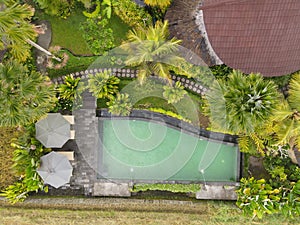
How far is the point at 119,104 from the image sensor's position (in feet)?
50.2

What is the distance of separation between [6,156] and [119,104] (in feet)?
18.6

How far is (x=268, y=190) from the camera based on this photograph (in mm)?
14539

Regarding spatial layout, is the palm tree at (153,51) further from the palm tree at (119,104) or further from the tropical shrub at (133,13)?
the palm tree at (119,104)

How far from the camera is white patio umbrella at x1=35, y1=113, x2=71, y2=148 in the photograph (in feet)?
48.4

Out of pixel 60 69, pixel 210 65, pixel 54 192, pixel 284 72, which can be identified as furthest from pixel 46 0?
pixel 284 72

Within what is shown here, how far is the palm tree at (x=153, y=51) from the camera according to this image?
13.6 m

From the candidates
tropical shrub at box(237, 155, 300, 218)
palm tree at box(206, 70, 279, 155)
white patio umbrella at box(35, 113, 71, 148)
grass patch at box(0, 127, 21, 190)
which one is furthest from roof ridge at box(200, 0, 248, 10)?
grass patch at box(0, 127, 21, 190)

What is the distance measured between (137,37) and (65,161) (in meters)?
6.11

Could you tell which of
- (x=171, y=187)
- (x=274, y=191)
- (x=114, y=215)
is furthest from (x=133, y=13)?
(x=274, y=191)

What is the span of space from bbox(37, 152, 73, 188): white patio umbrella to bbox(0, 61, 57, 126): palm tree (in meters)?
2.36

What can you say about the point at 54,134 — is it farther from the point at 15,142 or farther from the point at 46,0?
the point at 46,0

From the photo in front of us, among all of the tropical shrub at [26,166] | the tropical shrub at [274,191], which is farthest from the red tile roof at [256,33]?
the tropical shrub at [26,166]

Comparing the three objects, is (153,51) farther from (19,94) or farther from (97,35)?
(19,94)

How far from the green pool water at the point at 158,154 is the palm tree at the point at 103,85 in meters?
1.38
